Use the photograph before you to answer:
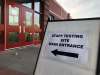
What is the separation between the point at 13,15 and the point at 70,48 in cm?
731

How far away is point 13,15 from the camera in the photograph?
30.8 ft

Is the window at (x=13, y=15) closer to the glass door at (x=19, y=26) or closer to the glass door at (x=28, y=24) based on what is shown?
the glass door at (x=19, y=26)

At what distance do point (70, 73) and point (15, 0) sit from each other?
774 centimetres

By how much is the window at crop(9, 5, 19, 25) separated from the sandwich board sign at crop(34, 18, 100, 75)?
6.52m

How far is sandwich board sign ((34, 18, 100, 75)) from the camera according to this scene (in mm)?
2398

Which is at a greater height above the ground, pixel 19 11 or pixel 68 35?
pixel 19 11

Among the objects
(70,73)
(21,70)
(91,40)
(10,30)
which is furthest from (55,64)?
(10,30)

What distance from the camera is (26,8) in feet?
35.6

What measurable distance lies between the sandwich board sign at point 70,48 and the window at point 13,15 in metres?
6.52

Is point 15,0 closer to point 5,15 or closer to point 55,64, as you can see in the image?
point 5,15

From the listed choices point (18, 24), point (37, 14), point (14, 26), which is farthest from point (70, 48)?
point (37, 14)

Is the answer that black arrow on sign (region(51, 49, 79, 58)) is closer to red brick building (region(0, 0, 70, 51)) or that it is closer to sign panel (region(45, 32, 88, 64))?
sign panel (region(45, 32, 88, 64))

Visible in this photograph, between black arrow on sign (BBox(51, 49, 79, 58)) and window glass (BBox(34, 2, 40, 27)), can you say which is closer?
black arrow on sign (BBox(51, 49, 79, 58))

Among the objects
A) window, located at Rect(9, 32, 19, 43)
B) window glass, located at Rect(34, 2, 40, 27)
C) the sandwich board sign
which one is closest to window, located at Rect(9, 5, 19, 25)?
window, located at Rect(9, 32, 19, 43)
